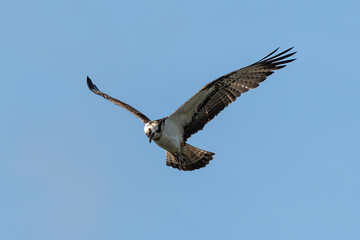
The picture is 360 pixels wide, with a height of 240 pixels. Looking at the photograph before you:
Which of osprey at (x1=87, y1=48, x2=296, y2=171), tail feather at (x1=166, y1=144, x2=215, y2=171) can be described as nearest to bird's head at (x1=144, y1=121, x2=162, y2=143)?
osprey at (x1=87, y1=48, x2=296, y2=171)

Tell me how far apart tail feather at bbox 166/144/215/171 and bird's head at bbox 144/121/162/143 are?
100 centimetres

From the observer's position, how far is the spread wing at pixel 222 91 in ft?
41.3

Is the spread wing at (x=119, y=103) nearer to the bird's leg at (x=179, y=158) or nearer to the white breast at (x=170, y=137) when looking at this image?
the white breast at (x=170, y=137)

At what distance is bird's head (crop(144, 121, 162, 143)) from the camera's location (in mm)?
12992

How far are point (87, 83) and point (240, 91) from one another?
5321mm

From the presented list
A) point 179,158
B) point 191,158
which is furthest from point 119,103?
point 191,158

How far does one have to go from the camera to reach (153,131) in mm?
12977

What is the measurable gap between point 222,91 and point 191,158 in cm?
192

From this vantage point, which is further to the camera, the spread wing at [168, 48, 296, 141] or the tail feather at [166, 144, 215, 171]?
the tail feather at [166, 144, 215, 171]

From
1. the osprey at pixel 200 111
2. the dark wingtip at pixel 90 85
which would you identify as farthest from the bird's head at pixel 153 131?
the dark wingtip at pixel 90 85

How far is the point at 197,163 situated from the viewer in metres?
14.1

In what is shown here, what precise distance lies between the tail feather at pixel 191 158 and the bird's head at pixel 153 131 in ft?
3.27

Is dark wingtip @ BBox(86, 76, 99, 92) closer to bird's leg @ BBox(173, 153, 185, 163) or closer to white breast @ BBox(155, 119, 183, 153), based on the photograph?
bird's leg @ BBox(173, 153, 185, 163)

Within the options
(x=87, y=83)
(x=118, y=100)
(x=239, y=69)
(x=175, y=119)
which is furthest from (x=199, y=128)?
(x=87, y=83)
